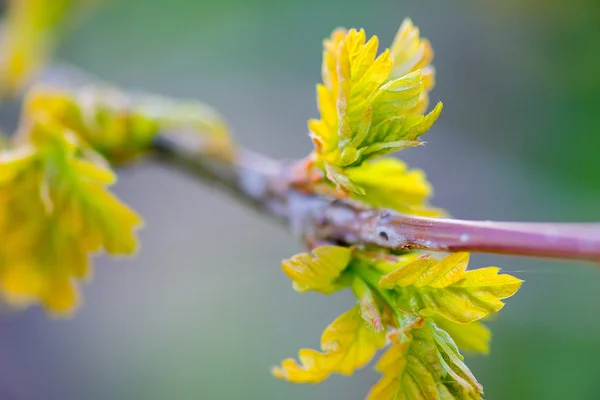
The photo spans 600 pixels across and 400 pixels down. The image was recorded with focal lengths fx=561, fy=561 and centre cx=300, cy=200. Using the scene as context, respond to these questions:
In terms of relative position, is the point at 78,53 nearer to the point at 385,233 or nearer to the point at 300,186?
the point at 300,186

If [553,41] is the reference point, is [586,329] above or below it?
below

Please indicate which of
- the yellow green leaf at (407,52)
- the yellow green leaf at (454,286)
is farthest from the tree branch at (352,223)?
the yellow green leaf at (407,52)

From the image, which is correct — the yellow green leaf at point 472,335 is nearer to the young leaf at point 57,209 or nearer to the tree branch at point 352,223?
the tree branch at point 352,223

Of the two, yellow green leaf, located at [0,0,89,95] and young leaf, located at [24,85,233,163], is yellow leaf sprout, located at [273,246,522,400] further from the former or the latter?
yellow green leaf, located at [0,0,89,95]

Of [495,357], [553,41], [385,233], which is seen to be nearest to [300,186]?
[385,233]

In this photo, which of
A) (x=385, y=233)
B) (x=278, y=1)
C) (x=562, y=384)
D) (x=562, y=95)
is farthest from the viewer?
(x=278, y=1)

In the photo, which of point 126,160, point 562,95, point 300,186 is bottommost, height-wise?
point 300,186
